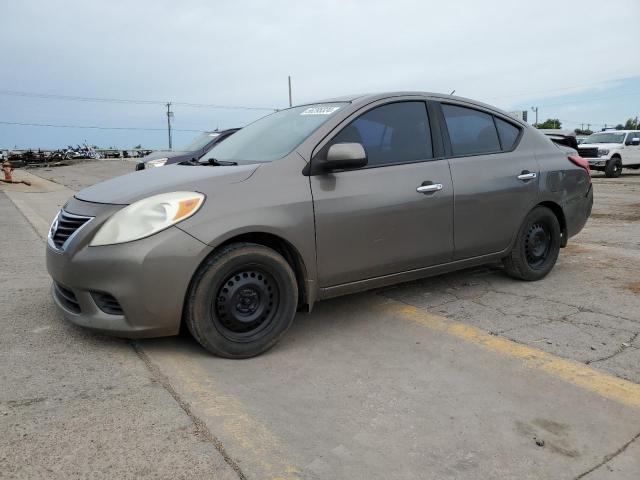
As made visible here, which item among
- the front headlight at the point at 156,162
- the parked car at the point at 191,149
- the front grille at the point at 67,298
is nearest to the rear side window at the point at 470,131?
the front grille at the point at 67,298

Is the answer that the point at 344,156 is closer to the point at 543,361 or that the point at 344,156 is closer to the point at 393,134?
the point at 393,134

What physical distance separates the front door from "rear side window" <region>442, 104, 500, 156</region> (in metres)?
0.25

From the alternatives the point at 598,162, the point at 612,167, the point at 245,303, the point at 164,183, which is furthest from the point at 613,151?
the point at 164,183

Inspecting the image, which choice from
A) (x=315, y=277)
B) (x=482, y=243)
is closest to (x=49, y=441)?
(x=315, y=277)

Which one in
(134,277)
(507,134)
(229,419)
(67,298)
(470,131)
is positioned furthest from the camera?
(507,134)

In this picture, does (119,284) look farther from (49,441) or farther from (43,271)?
(43,271)

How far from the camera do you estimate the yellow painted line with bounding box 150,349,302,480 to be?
2199 millimetres

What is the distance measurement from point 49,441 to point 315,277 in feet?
5.66

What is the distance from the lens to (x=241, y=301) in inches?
127

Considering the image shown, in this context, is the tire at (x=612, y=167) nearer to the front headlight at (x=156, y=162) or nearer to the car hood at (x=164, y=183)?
the front headlight at (x=156, y=162)

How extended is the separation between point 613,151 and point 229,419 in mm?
20941

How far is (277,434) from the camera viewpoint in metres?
2.43

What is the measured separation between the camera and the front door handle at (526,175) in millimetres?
4516

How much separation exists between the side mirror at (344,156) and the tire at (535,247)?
6.27 ft
